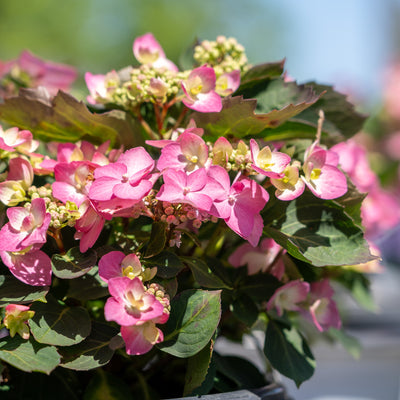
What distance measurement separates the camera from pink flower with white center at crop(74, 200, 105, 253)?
44 centimetres

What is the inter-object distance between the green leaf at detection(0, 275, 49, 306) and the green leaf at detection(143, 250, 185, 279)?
94mm

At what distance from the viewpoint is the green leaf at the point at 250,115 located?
49 cm

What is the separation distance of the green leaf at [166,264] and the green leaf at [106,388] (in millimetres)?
A: 136

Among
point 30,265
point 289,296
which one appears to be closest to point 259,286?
point 289,296

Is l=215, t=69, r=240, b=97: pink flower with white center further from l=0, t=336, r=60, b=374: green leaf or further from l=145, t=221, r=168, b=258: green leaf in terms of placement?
l=0, t=336, r=60, b=374: green leaf

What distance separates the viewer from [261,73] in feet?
1.91

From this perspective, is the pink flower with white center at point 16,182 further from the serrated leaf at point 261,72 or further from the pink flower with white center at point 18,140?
the serrated leaf at point 261,72

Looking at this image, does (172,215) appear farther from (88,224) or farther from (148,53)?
(148,53)

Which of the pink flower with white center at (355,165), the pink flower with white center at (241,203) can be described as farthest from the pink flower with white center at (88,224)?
the pink flower with white center at (355,165)

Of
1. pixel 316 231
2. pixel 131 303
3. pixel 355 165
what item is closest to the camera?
pixel 131 303

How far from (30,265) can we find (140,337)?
0.39ft

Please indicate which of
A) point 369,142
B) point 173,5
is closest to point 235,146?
point 369,142

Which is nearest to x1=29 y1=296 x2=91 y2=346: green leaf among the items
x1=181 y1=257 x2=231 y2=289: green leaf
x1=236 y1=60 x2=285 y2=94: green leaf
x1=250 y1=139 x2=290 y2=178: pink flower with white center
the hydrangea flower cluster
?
the hydrangea flower cluster

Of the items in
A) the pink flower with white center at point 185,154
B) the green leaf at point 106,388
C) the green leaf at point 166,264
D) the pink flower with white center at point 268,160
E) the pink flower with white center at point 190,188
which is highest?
the pink flower with white center at point 268,160
